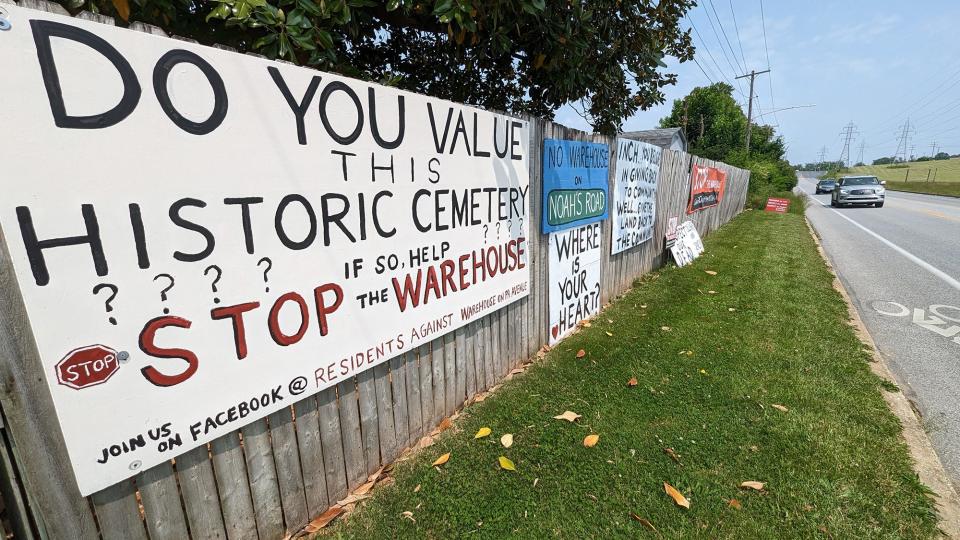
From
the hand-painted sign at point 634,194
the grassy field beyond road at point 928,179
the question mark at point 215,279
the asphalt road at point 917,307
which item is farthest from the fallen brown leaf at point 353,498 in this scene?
the grassy field beyond road at point 928,179

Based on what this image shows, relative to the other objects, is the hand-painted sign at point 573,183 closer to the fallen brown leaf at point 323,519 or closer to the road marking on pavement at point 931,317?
the fallen brown leaf at point 323,519

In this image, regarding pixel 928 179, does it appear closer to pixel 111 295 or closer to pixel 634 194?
pixel 634 194

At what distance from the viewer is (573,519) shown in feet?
6.82

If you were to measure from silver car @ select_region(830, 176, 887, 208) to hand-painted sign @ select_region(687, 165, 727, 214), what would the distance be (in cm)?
1491

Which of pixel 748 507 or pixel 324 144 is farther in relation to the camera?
pixel 748 507

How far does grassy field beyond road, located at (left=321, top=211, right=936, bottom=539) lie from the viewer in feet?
6.72

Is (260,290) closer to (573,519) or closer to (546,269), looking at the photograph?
(573,519)

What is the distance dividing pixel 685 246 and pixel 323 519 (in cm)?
714

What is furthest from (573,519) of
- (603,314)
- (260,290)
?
(603,314)

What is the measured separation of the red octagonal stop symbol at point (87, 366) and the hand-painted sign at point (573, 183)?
115 inches

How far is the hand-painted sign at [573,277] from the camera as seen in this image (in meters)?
4.02

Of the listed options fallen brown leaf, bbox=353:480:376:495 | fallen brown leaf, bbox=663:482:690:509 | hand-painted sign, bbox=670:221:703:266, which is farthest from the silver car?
fallen brown leaf, bbox=353:480:376:495

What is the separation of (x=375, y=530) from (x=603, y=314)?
3612mm

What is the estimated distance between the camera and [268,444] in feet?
6.17
